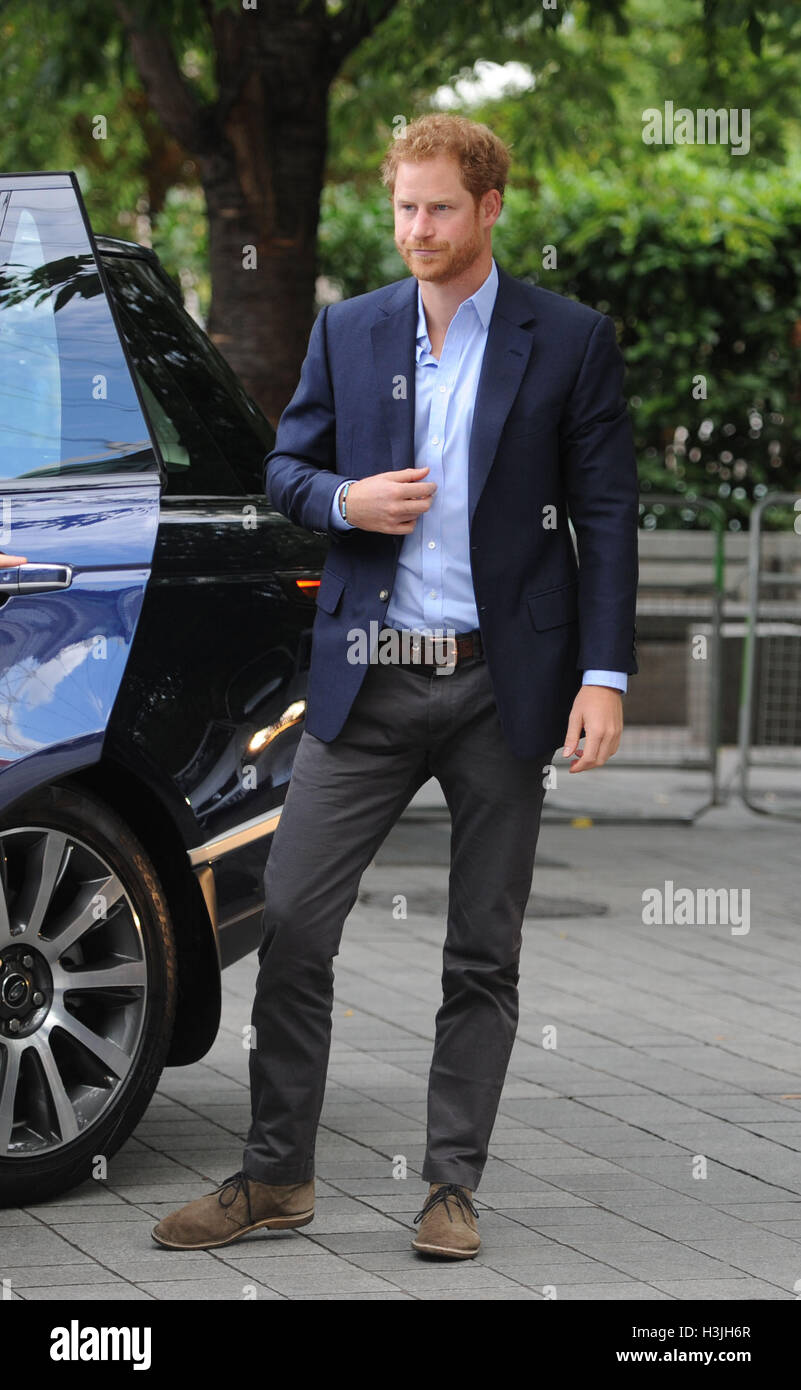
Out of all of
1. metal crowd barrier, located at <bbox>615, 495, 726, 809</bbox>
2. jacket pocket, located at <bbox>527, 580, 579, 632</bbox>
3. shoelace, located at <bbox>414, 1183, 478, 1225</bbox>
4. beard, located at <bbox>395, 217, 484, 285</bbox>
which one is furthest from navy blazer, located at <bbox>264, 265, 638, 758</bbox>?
metal crowd barrier, located at <bbox>615, 495, 726, 809</bbox>

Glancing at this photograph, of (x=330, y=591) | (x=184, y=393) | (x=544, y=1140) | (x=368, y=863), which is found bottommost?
(x=544, y=1140)

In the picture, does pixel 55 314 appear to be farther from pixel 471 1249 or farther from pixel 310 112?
pixel 310 112

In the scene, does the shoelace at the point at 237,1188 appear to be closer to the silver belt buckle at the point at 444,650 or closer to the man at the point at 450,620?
the man at the point at 450,620

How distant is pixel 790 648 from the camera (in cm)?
1055

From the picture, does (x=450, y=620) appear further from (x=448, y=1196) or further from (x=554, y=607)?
(x=448, y=1196)

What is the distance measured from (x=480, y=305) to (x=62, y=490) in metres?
0.91

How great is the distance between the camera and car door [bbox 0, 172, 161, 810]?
3928 millimetres

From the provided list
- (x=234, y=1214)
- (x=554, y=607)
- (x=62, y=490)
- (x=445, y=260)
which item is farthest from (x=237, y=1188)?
(x=445, y=260)

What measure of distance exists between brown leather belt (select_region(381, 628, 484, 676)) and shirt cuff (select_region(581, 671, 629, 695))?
217 millimetres

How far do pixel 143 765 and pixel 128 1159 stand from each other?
3.17 feet

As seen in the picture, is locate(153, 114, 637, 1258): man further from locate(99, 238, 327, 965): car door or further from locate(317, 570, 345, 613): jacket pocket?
locate(99, 238, 327, 965): car door

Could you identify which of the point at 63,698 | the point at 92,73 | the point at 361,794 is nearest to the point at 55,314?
the point at 63,698

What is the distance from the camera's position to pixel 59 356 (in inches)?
168
